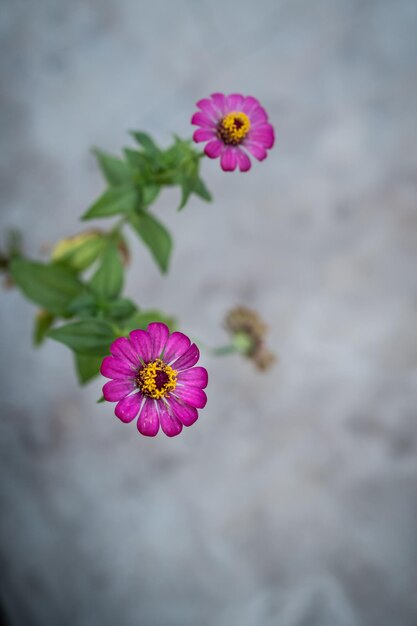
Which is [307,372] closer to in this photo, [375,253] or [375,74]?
[375,253]

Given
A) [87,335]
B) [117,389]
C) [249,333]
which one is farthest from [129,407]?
[249,333]

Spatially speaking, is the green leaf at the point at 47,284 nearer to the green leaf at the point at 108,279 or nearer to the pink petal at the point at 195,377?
the green leaf at the point at 108,279

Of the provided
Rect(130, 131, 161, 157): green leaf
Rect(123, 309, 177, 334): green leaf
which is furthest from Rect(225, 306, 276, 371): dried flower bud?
Rect(130, 131, 161, 157): green leaf

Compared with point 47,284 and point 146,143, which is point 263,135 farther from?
point 47,284

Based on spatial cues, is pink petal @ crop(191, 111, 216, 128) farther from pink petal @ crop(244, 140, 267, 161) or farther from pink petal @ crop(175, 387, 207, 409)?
pink petal @ crop(175, 387, 207, 409)

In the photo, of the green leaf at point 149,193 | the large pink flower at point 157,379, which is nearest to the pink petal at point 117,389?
the large pink flower at point 157,379

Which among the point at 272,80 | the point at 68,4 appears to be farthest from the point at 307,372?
the point at 68,4
